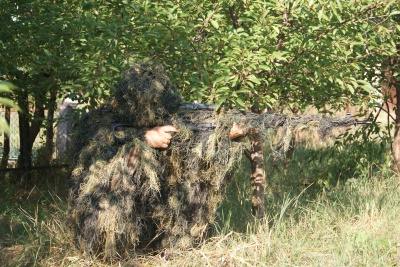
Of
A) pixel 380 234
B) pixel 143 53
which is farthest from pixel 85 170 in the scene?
pixel 380 234

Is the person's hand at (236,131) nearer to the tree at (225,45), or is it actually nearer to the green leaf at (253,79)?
the tree at (225,45)

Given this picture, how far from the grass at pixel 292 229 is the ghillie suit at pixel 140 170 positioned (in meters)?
0.26

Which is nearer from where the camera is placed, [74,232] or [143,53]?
[74,232]

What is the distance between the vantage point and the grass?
4.70 meters

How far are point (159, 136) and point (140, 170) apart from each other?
281 millimetres

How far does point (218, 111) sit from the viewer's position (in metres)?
4.71

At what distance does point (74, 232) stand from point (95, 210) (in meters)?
0.41

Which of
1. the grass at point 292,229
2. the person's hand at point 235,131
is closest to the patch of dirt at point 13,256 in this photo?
the grass at point 292,229

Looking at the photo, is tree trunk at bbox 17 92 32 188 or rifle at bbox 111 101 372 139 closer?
rifle at bbox 111 101 372 139

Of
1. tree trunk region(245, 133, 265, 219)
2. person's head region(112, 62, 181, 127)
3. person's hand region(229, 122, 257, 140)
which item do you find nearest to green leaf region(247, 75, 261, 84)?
person's hand region(229, 122, 257, 140)

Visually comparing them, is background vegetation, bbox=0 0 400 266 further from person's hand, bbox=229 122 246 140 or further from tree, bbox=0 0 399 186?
person's hand, bbox=229 122 246 140

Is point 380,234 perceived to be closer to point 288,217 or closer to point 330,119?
point 288,217

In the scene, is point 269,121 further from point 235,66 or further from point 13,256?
point 13,256

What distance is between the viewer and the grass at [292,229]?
15.4ft
